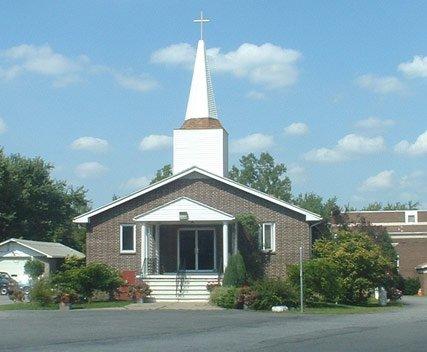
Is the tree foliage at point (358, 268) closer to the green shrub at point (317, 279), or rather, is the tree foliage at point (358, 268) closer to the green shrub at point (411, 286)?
the green shrub at point (317, 279)

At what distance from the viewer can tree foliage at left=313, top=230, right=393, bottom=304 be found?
35.7m

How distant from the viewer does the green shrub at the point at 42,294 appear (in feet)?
108

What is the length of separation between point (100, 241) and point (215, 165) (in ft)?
24.7

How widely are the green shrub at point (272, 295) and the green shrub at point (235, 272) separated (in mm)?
3328

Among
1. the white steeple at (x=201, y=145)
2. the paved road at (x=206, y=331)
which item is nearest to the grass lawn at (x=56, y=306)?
the paved road at (x=206, y=331)

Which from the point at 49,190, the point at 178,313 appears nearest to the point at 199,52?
the point at 178,313

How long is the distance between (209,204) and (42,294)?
10264 mm

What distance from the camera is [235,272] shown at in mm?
36156

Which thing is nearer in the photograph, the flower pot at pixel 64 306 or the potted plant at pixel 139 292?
the flower pot at pixel 64 306

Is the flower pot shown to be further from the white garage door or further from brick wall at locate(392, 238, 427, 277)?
brick wall at locate(392, 238, 427, 277)

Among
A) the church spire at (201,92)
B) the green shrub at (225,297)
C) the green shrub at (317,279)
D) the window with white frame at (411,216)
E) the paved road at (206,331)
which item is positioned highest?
the church spire at (201,92)

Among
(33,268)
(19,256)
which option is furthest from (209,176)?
(19,256)

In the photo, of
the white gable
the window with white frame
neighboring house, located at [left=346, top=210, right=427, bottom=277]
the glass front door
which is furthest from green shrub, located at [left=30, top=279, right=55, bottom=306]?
the window with white frame

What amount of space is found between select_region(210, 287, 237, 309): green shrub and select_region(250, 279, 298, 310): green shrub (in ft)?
2.89
